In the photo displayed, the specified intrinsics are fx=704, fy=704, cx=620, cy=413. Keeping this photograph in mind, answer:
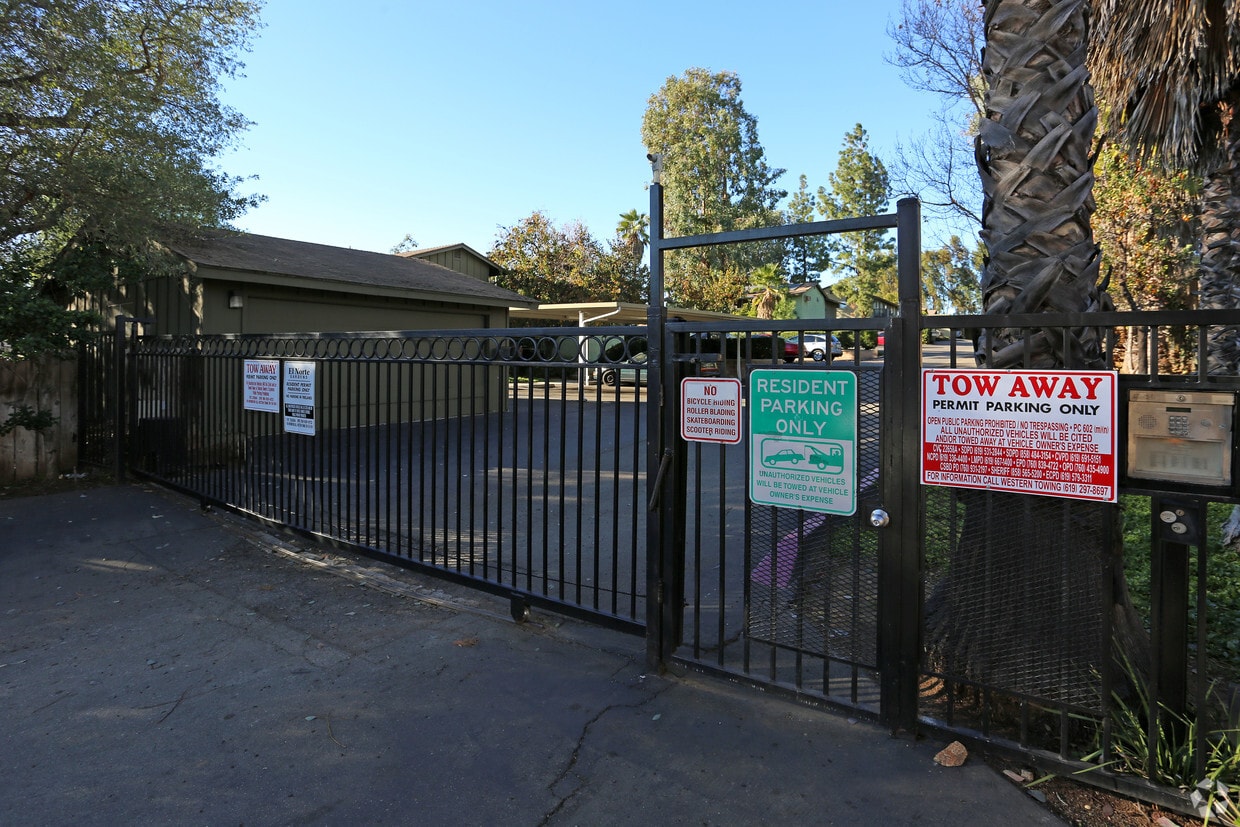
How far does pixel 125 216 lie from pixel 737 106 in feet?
122

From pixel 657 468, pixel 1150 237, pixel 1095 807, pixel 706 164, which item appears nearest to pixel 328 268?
pixel 657 468

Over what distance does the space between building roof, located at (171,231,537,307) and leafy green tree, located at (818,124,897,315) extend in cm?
3547

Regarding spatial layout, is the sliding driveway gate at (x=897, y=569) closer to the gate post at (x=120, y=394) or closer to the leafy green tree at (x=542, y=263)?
the gate post at (x=120, y=394)

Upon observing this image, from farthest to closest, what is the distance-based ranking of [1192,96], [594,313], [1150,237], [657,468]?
[594,313]
[1150,237]
[1192,96]
[657,468]

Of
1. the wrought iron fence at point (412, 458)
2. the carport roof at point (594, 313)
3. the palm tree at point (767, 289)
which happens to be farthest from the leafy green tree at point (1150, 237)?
the palm tree at point (767, 289)

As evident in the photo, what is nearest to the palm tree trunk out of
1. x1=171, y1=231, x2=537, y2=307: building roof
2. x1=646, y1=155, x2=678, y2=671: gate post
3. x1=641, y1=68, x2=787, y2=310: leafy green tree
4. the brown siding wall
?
x1=646, y1=155, x2=678, y2=671: gate post

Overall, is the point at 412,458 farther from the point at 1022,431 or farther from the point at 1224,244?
the point at 1224,244

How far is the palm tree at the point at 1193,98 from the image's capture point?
5.82m

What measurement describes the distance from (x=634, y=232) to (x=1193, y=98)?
1278 inches

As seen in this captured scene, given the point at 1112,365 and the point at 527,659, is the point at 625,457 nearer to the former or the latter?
the point at 527,659

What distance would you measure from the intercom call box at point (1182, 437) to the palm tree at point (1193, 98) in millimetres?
3912

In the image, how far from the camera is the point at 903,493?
121 inches

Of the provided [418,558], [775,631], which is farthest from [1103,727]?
[418,558]

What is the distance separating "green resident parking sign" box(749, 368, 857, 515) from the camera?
10.5 feet
